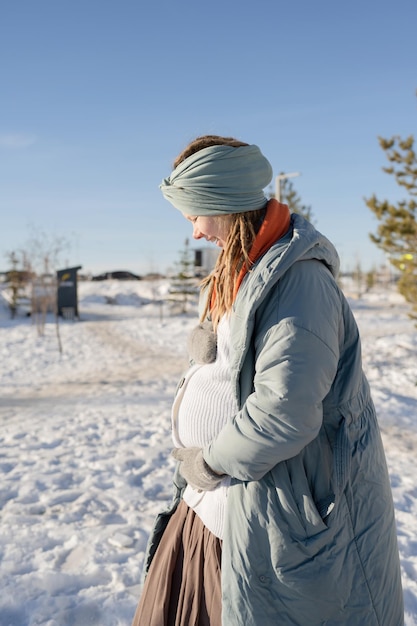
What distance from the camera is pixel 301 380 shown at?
1233 mm

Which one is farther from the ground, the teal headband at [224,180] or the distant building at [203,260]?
the teal headband at [224,180]

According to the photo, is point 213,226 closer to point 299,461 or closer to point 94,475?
point 299,461

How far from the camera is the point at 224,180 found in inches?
57.4

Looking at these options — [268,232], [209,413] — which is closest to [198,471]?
[209,413]

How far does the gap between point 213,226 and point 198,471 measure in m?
0.74

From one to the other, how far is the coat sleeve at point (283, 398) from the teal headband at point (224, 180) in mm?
413

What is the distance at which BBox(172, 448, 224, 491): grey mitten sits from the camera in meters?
1.45

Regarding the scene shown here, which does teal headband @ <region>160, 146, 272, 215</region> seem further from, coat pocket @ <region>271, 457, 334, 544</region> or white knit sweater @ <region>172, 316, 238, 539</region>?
coat pocket @ <region>271, 457, 334, 544</region>

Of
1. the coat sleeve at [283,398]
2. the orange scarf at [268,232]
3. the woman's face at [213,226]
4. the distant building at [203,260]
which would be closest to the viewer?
the coat sleeve at [283,398]

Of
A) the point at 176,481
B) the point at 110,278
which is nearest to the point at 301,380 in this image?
the point at 176,481

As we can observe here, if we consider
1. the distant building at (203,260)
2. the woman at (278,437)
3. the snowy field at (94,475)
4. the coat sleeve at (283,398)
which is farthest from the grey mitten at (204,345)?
the distant building at (203,260)

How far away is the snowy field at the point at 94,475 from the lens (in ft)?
9.02

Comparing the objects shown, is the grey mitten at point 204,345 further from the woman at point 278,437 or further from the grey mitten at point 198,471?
the grey mitten at point 198,471

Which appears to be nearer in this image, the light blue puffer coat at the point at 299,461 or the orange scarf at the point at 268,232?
the light blue puffer coat at the point at 299,461
